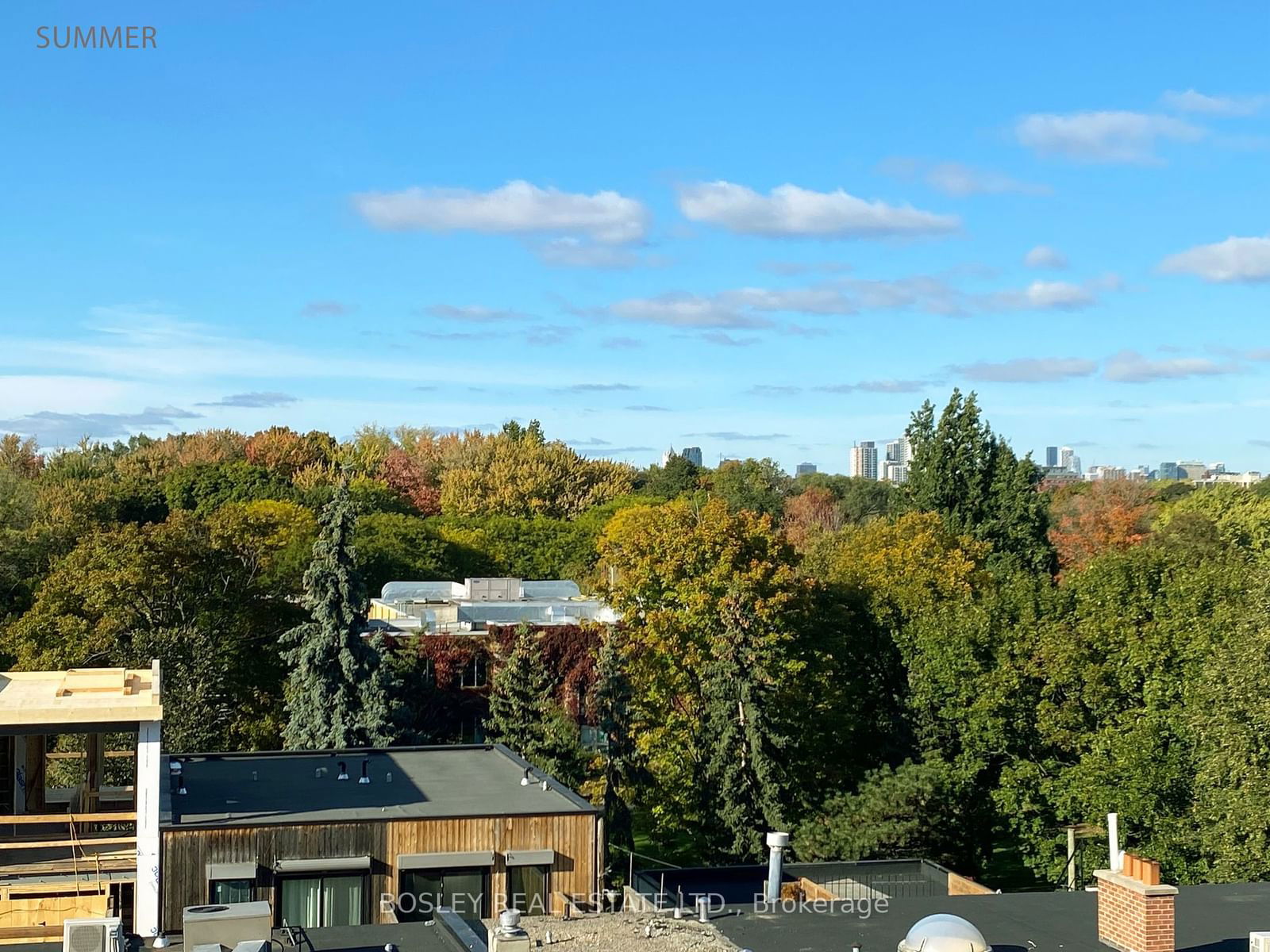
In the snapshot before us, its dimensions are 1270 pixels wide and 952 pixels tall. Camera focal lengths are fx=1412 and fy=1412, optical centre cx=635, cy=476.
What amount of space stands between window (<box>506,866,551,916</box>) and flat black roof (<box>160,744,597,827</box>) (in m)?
0.84

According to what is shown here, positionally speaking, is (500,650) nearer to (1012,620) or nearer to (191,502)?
(1012,620)

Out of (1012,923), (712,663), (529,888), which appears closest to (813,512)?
(712,663)

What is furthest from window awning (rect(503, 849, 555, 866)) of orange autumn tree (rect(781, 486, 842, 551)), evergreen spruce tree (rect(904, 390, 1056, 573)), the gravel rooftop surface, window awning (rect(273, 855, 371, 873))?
orange autumn tree (rect(781, 486, 842, 551))

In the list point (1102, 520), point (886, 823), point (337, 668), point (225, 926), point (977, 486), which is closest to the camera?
point (225, 926)

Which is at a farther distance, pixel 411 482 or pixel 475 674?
pixel 411 482

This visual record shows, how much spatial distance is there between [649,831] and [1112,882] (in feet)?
100

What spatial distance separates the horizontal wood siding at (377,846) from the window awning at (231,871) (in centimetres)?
7

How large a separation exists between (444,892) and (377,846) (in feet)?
3.96

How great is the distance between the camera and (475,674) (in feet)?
177

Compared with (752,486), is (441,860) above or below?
below

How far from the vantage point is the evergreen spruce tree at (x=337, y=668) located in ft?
125

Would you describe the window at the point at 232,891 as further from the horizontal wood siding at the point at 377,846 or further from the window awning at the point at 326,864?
the window awning at the point at 326,864

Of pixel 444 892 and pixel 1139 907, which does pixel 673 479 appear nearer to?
pixel 444 892

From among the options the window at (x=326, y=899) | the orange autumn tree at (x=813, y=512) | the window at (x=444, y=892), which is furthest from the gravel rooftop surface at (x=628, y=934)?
the orange autumn tree at (x=813, y=512)
